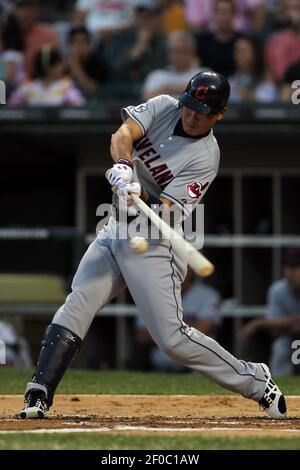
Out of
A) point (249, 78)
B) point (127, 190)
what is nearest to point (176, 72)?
A: point (249, 78)

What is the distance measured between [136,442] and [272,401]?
128cm

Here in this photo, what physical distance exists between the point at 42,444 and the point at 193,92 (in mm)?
1789

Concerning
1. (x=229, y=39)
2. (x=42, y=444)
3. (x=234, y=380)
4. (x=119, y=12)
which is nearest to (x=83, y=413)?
(x=234, y=380)

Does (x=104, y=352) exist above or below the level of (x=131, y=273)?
below

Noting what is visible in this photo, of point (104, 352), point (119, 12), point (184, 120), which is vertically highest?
point (119, 12)

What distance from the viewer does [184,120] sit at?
5.40 metres

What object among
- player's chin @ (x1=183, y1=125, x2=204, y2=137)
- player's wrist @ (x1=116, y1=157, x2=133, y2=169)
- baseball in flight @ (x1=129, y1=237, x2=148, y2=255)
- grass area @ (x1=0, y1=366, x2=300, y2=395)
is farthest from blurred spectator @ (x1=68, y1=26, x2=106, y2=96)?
baseball in flight @ (x1=129, y1=237, x2=148, y2=255)

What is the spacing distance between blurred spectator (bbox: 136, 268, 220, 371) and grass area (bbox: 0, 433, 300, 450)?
5.06 m

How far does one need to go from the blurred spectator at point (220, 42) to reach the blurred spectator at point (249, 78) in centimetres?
10

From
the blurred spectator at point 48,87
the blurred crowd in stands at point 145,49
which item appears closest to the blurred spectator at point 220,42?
the blurred crowd in stands at point 145,49

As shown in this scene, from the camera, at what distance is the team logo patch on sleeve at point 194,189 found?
211 inches

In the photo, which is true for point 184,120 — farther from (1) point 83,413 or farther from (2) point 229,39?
(2) point 229,39

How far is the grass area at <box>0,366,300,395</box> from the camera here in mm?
7270

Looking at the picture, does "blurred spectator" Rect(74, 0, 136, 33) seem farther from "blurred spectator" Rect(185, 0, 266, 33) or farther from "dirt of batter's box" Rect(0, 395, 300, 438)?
"dirt of batter's box" Rect(0, 395, 300, 438)
